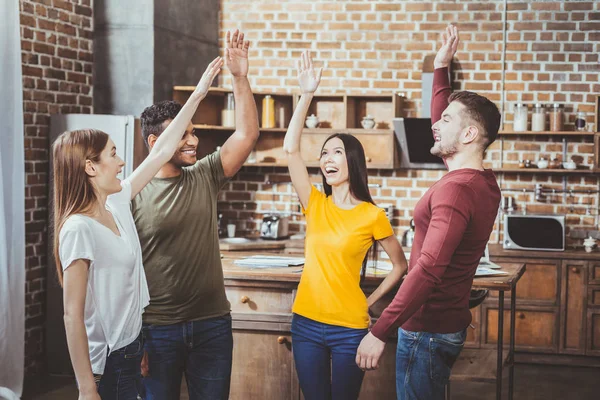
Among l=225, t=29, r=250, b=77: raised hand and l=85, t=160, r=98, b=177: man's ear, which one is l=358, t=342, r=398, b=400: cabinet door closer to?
l=225, t=29, r=250, b=77: raised hand

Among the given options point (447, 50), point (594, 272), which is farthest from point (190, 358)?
point (594, 272)

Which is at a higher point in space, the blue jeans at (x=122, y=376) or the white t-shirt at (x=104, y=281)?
the white t-shirt at (x=104, y=281)

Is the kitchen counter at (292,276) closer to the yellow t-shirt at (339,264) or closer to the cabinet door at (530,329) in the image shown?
the yellow t-shirt at (339,264)

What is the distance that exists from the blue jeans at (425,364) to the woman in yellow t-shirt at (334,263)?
324 millimetres

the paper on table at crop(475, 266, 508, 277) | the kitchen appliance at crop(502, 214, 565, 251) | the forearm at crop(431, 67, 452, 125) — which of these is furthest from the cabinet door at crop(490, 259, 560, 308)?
the forearm at crop(431, 67, 452, 125)

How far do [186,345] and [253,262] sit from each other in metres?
1.19

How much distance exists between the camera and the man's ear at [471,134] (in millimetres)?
2492

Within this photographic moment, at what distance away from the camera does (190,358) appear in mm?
2785

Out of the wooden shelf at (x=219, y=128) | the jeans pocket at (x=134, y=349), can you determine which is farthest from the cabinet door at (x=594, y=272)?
the jeans pocket at (x=134, y=349)

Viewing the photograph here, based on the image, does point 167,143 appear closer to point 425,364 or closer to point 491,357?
point 425,364

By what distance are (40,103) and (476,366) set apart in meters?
3.36

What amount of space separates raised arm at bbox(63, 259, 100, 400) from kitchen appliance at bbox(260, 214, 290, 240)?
4.22 m

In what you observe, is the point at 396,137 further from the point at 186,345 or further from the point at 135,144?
the point at 186,345

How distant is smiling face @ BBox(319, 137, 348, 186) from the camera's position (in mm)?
2971
